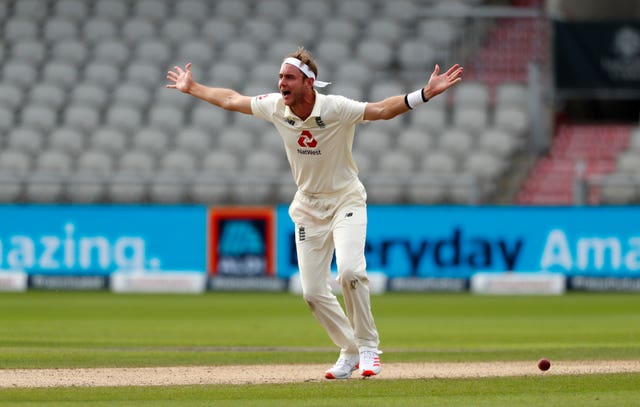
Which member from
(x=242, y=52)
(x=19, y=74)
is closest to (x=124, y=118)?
(x=19, y=74)

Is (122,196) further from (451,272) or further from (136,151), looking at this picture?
(451,272)

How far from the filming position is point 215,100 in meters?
9.27

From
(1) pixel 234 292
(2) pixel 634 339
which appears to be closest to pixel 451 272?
(1) pixel 234 292

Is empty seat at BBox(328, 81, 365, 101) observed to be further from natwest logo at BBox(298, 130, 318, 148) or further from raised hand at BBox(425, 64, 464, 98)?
raised hand at BBox(425, 64, 464, 98)

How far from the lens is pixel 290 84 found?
8727mm

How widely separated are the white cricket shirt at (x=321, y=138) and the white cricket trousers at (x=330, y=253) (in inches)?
4.0

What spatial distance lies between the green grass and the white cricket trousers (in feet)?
1.50

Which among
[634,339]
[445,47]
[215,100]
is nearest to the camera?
[215,100]

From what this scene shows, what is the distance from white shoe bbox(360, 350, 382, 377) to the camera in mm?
8906

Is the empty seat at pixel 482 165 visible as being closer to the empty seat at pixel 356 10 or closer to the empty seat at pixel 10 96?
the empty seat at pixel 356 10

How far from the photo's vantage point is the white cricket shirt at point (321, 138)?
8.79 meters

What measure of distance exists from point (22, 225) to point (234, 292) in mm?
3285

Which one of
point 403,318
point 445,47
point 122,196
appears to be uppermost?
point 445,47

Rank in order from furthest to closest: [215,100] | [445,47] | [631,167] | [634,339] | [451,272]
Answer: [445,47] < [631,167] < [451,272] < [634,339] < [215,100]
